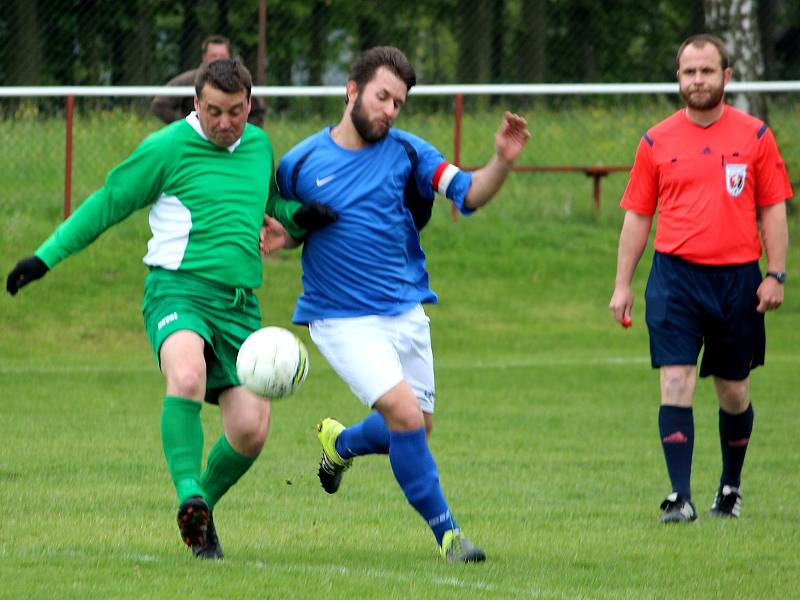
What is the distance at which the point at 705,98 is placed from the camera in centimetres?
702

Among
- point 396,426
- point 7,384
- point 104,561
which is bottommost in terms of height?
point 7,384

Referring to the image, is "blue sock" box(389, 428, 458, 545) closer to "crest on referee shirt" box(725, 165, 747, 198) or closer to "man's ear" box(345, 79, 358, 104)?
"man's ear" box(345, 79, 358, 104)

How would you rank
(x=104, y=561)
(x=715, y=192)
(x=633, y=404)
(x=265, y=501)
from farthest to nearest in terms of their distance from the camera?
(x=633, y=404)
(x=265, y=501)
(x=715, y=192)
(x=104, y=561)

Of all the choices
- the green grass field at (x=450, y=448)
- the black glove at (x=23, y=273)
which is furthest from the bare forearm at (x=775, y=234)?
the black glove at (x=23, y=273)

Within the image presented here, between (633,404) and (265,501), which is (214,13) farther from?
(265,501)

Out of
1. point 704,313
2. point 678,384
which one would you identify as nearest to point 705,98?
point 704,313

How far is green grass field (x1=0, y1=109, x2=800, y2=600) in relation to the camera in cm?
566

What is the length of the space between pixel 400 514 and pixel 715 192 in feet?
6.70

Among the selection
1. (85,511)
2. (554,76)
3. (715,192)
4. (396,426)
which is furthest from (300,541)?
(554,76)

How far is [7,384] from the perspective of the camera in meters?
12.1

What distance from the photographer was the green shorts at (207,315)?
5.98 m

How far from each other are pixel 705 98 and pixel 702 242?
0.64 m

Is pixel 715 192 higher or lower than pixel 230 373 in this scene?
higher

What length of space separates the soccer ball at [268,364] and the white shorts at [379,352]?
8.2 inches
